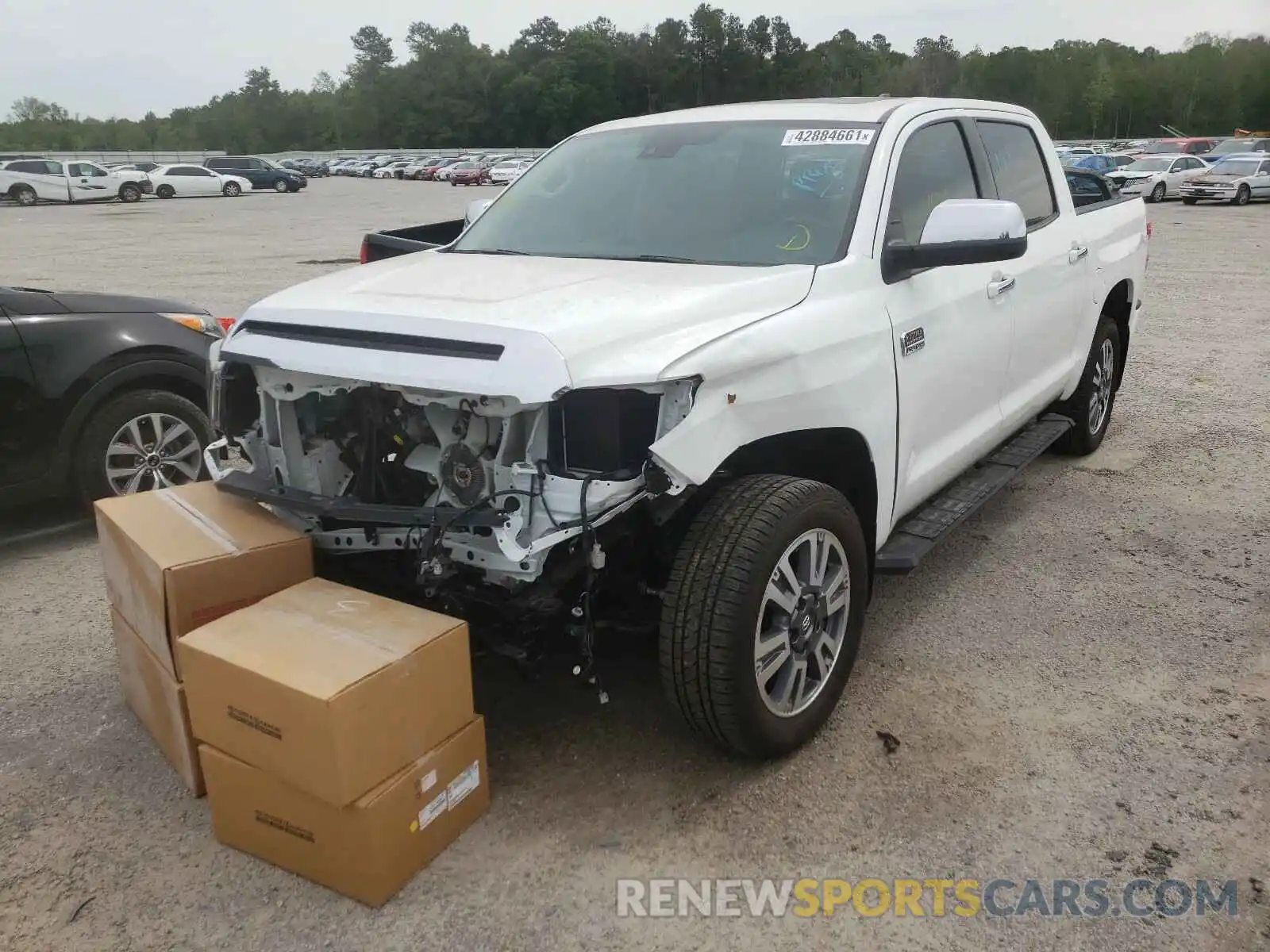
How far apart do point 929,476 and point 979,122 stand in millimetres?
1708

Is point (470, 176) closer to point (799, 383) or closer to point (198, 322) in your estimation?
→ point (198, 322)

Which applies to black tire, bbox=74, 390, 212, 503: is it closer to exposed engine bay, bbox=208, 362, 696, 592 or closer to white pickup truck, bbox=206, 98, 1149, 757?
white pickup truck, bbox=206, 98, 1149, 757

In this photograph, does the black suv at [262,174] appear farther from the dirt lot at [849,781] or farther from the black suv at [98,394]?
the dirt lot at [849,781]

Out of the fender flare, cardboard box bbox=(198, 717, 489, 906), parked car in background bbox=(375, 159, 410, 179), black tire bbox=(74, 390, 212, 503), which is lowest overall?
cardboard box bbox=(198, 717, 489, 906)

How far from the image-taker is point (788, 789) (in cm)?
300

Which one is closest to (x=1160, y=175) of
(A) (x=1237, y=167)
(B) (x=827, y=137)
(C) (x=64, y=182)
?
(A) (x=1237, y=167)

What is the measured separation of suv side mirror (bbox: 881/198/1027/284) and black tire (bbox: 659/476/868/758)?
932mm

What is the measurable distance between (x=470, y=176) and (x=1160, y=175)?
31.0 meters

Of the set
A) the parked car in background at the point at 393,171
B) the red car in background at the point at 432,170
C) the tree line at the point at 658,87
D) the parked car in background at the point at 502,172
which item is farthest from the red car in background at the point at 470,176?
the tree line at the point at 658,87

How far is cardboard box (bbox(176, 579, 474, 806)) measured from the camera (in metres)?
2.42

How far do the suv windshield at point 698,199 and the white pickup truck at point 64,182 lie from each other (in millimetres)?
39359

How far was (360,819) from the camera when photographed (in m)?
2.46

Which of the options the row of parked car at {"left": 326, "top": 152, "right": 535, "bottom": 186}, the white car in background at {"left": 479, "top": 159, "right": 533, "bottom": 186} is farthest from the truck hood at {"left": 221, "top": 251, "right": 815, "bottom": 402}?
the white car in background at {"left": 479, "top": 159, "right": 533, "bottom": 186}

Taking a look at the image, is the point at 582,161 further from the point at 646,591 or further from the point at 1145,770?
the point at 1145,770
